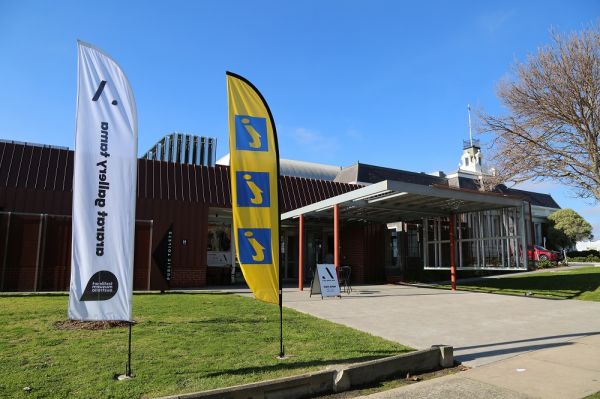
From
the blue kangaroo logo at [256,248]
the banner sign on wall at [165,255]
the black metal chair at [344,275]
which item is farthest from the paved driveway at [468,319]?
the banner sign on wall at [165,255]

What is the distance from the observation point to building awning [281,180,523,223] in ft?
44.1

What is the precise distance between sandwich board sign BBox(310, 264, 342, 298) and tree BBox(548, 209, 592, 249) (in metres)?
43.5

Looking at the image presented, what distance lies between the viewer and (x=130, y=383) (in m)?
4.84

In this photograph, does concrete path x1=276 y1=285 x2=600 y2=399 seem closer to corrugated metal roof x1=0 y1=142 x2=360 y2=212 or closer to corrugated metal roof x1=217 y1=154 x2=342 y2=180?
corrugated metal roof x1=0 y1=142 x2=360 y2=212

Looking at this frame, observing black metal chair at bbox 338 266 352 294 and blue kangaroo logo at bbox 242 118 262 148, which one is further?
Result: black metal chair at bbox 338 266 352 294

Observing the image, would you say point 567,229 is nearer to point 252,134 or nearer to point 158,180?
point 158,180

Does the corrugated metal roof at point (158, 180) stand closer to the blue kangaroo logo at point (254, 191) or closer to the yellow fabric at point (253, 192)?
the yellow fabric at point (253, 192)

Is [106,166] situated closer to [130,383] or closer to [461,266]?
[130,383]

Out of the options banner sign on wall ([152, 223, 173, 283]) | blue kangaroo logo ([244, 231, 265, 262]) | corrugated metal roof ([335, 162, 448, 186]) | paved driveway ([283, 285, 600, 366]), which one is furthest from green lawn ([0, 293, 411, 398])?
corrugated metal roof ([335, 162, 448, 186])

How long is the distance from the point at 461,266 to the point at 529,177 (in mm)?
4528

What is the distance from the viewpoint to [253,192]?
650cm

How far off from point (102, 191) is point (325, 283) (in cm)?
937

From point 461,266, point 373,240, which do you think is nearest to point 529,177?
point 461,266

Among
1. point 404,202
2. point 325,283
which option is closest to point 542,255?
point 404,202
